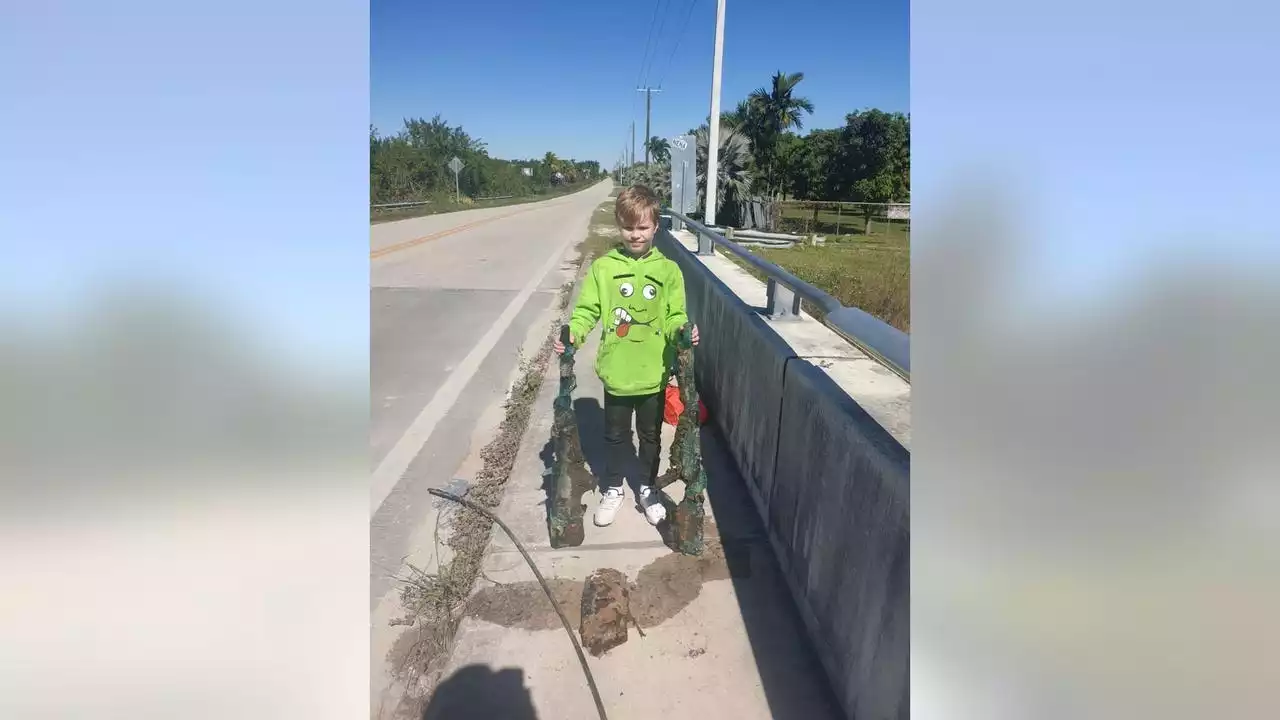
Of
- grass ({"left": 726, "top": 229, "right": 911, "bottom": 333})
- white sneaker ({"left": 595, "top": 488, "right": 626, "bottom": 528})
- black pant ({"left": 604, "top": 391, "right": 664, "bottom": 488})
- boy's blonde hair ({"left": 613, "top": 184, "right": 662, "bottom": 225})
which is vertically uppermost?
boy's blonde hair ({"left": 613, "top": 184, "right": 662, "bottom": 225})

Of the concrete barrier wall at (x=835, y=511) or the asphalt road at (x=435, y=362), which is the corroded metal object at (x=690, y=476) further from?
the asphalt road at (x=435, y=362)

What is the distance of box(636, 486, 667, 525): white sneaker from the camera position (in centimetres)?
355

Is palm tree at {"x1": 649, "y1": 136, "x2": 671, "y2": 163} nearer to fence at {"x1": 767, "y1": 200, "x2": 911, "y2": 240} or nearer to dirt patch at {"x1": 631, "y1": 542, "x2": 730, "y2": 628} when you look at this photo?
fence at {"x1": 767, "y1": 200, "x2": 911, "y2": 240}

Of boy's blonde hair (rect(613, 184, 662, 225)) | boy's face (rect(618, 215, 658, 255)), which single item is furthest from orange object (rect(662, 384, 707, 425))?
boy's blonde hair (rect(613, 184, 662, 225))

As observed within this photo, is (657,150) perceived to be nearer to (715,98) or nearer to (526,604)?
(715,98)

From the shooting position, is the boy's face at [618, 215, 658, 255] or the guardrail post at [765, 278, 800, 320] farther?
Result: the guardrail post at [765, 278, 800, 320]

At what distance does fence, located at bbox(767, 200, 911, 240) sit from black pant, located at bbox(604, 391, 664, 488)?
32036 millimetres

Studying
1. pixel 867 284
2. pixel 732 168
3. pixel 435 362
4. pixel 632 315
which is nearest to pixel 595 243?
Answer: pixel 867 284

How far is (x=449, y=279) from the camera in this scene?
13.4 m

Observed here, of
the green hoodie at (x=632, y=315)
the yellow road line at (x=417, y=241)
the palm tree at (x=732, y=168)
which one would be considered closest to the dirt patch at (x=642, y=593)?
the green hoodie at (x=632, y=315)

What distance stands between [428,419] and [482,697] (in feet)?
Answer: 10.4

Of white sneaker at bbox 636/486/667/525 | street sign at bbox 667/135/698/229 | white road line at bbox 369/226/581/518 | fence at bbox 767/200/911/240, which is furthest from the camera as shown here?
fence at bbox 767/200/911/240

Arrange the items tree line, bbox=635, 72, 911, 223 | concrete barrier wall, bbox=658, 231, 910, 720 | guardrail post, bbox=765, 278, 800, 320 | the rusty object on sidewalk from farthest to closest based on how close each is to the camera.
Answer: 1. tree line, bbox=635, 72, 911, 223
2. guardrail post, bbox=765, 278, 800, 320
3. the rusty object on sidewalk
4. concrete barrier wall, bbox=658, 231, 910, 720
